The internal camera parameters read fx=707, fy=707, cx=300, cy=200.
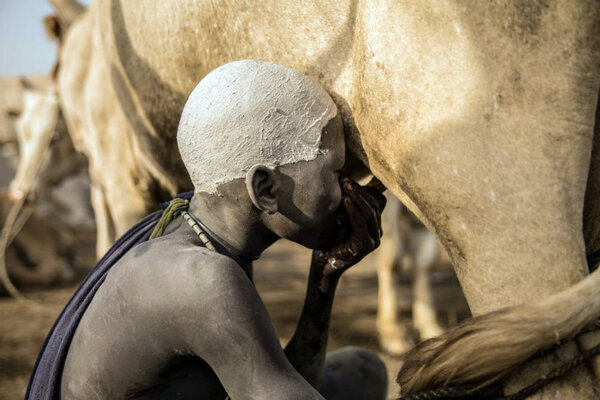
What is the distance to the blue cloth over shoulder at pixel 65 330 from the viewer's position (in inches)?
56.9

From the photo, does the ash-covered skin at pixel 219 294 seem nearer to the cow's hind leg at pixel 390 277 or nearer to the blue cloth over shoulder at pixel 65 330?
the blue cloth over shoulder at pixel 65 330

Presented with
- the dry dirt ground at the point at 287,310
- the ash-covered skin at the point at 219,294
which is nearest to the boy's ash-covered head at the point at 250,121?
the ash-covered skin at the point at 219,294

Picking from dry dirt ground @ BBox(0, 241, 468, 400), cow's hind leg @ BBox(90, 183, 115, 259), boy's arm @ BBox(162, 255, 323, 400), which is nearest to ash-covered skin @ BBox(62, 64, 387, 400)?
boy's arm @ BBox(162, 255, 323, 400)

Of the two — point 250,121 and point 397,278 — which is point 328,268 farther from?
point 397,278

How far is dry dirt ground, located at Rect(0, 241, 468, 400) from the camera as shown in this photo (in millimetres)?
3994

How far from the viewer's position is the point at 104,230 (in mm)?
4039

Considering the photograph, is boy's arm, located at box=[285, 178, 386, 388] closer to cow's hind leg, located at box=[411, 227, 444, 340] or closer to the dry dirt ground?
the dry dirt ground

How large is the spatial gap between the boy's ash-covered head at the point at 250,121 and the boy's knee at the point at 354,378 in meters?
0.76

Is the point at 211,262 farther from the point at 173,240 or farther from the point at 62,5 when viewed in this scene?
the point at 62,5

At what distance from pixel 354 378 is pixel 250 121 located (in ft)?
2.92

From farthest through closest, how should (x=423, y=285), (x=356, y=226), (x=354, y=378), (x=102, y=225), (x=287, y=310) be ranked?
1. (x=287, y=310)
2. (x=423, y=285)
3. (x=102, y=225)
4. (x=354, y=378)
5. (x=356, y=226)

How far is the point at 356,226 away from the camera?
1.44 meters

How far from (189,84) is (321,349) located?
2.51 feet

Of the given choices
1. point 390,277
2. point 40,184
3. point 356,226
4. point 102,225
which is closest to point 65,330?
point 356,226
